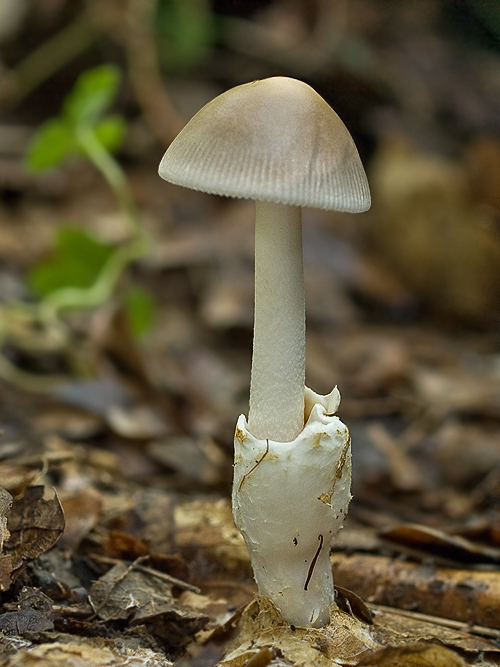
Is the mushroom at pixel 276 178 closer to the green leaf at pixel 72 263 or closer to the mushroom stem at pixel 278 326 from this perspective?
the mushroom stem at pixel 278 326

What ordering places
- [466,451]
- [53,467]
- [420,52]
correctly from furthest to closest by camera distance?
[420,52] < [466,451] < [53,467]

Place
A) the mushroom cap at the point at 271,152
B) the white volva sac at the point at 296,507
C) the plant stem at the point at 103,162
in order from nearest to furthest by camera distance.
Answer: the mushroom cap at the point at 271,152 → the white volva sac at the point at 296,507 → the plant stem at the point at 103,162

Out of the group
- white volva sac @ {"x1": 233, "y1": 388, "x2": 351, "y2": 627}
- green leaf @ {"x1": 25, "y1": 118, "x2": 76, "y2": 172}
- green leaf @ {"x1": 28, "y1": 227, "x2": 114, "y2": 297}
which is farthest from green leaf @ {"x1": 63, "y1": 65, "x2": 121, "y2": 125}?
white volva sac @ {"x1": 233, "y1": 388, "x2": 351, "y2": 627}

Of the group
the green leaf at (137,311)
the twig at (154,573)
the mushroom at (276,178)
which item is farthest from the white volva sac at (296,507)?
the green leaf at (137,311)

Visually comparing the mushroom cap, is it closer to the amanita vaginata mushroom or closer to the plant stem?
the amanita vaginata mushroom

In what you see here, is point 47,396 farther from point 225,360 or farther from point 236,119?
point 236,119

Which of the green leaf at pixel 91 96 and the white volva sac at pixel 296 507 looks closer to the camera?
the white volva sac at pixel 296 507

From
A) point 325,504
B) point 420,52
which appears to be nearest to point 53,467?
point 325,504
